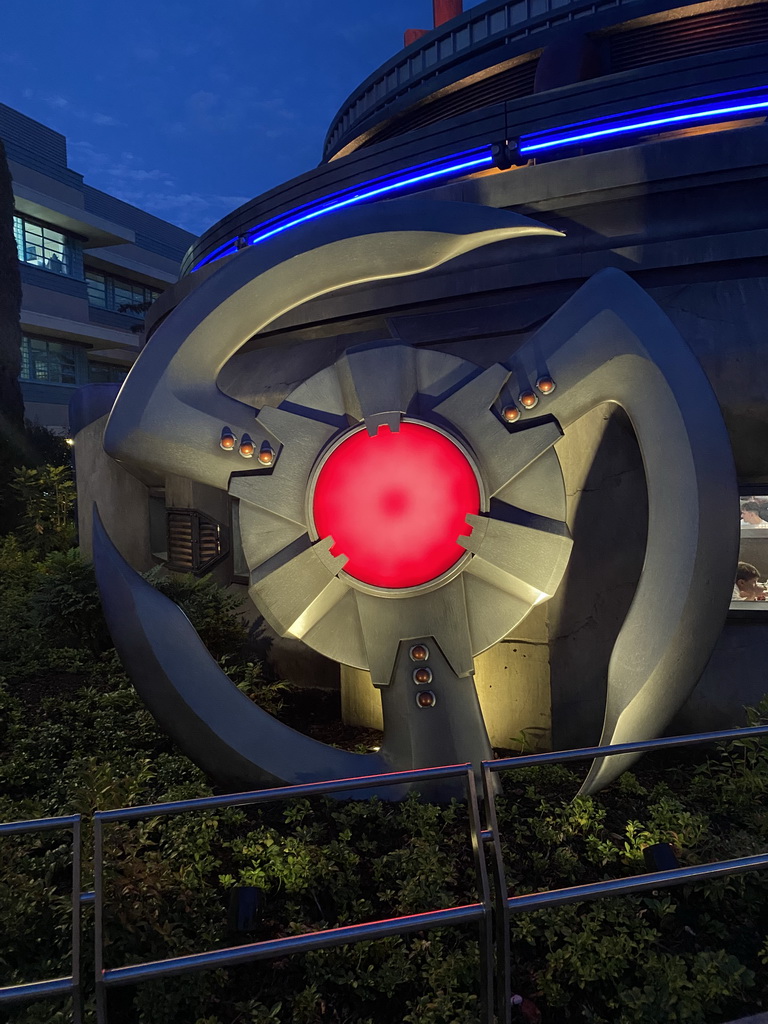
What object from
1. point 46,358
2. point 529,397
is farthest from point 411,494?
point 46,358

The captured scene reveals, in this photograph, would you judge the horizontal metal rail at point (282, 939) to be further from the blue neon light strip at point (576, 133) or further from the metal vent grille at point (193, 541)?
the blue neon light strip at point (576, 133)

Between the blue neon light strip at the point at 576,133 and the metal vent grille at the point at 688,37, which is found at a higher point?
the metal vent grille at the point at 688,37

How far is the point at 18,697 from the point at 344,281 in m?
5.85


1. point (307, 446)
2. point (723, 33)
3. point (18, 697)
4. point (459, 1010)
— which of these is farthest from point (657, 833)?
point (723, 33)

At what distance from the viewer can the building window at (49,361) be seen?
122ft

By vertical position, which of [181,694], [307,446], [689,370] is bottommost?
[181,694]

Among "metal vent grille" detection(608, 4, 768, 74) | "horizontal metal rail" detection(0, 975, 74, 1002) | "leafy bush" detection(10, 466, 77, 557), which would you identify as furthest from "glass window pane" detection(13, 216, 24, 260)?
"horizontal metal rail" detection(0, 975, 74, 1002)

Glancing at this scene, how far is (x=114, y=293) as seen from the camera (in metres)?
45.7

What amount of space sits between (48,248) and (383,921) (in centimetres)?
4345

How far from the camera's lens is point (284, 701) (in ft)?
→ 25.9

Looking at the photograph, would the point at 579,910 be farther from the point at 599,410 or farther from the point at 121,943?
the point at 599,410

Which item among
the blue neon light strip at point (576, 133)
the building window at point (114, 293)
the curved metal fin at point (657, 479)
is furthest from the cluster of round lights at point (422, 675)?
the building window at point (114, 293)

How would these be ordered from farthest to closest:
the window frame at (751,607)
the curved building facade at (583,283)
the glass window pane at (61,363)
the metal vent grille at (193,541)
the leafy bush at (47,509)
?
1. the glass window pane at (61,363)
2. the leafy bush at (47,509)
3. the metal vent grille at (193,541)
4. the window frame at (751,607)
5. the curved building facade at (583,283)

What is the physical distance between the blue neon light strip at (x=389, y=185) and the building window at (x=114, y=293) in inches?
1522
